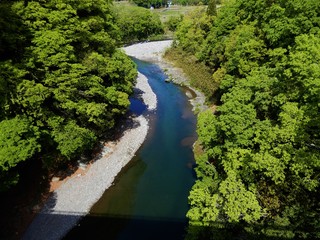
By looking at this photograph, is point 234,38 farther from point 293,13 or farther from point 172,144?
point 172,144

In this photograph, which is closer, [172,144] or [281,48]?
[281,48]

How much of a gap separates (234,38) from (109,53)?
1566 cm

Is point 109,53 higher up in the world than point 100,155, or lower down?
higher up

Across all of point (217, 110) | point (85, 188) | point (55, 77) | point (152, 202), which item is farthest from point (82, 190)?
point (217, 110)

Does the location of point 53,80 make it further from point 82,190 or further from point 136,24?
point 136,24

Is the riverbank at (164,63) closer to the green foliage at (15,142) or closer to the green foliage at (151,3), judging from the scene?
the green foliage at (15,142)

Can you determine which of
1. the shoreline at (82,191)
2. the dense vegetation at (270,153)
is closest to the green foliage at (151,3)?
the shoreline at (82,191)

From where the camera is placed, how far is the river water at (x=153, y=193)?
21.9 metres

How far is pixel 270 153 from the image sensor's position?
17453 mm

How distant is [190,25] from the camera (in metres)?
59.8

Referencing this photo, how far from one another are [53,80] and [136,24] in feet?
203

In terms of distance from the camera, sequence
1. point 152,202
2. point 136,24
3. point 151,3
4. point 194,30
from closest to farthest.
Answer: point 152,202 → point 194,30 → point 136,24 → point 151,3

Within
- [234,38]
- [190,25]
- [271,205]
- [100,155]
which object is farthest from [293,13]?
[190,25]

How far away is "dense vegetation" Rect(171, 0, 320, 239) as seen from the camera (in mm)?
16078
